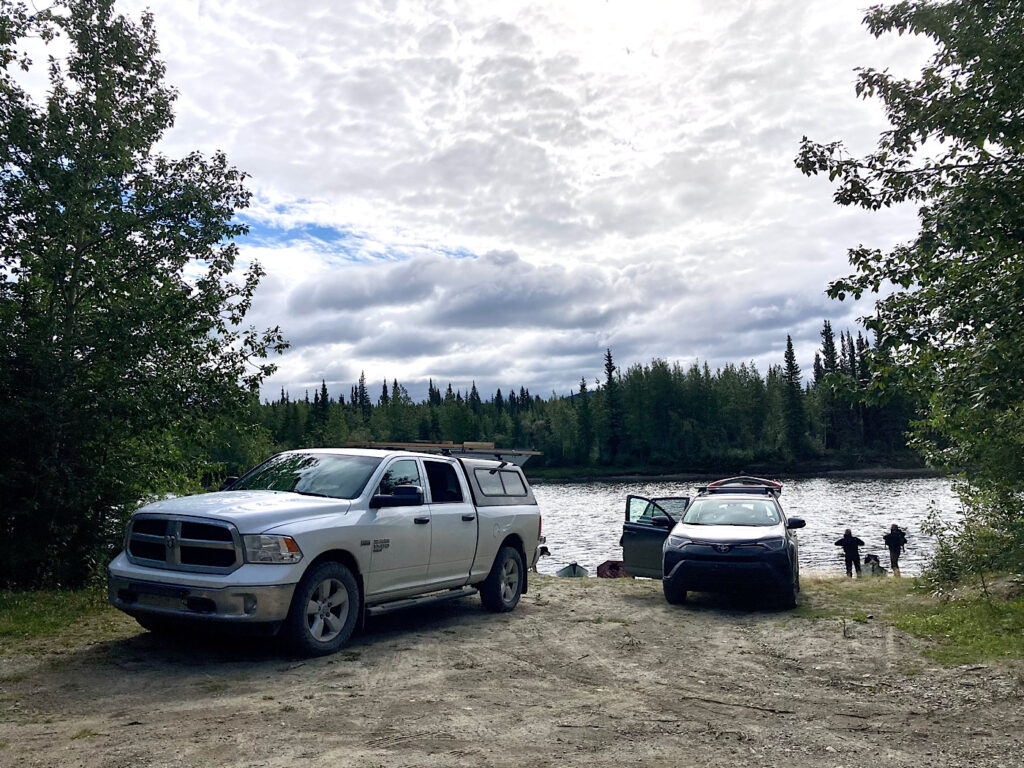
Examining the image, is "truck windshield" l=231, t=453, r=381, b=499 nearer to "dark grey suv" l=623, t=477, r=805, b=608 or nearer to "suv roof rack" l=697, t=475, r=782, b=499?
"dark grey suv" l=623, t=477, r=805, b=608

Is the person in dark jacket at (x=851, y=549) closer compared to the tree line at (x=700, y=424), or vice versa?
the person in dark jacket at (x=851, y=549)

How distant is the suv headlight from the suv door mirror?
15.1 ft

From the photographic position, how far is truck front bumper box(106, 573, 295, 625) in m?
6.69

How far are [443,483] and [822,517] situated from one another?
141ft


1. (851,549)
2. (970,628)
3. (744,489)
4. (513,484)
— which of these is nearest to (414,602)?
(513,484)

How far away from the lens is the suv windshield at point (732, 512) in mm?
12594

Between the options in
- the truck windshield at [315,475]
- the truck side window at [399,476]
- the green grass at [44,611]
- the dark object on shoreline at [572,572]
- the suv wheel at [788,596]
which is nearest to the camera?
the green grass at [44,611]

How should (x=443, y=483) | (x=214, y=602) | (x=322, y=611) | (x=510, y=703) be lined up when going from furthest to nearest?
(x=443, y=483), (x=322, y=611), (x=214, y=602), (x=510, y=703)

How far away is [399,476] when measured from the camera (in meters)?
8.90

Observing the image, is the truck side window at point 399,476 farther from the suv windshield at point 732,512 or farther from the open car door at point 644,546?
the open car door at point 644,546

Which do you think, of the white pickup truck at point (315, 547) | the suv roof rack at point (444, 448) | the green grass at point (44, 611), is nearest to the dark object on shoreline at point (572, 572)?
the suv roof rack at point (444, 448)

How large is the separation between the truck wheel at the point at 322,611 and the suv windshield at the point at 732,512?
6.68 meters

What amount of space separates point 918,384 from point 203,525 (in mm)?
7342

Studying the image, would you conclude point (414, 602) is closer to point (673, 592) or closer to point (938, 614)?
point (673, 592)
